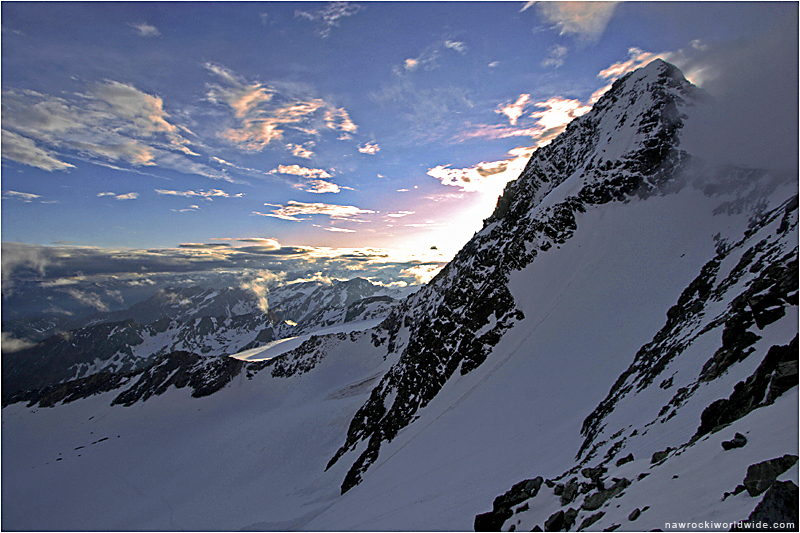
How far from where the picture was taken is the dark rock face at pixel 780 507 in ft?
18.4

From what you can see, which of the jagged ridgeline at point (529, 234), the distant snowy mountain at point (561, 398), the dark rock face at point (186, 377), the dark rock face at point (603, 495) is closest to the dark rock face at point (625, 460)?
the distant snowy mountain at point (561, 398)

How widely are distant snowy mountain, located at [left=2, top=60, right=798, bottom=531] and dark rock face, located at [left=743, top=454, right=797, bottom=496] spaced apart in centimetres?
3

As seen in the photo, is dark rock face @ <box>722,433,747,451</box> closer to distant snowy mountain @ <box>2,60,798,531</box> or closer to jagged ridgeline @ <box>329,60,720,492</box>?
distant snowy mountain @ <box>2,60,798,531</box>

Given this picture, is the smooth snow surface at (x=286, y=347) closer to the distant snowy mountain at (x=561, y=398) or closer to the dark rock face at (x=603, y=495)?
the distant snowy mountain at (x=561, y=398)

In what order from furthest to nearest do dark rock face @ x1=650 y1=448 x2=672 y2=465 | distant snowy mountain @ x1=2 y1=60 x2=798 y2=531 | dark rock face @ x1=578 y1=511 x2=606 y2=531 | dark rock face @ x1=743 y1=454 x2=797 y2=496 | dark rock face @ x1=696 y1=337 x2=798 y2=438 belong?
dark rock face @ x1=650 y1=448 x2=672 y2=465 < distant snowy mountain @ x1=2 y1=60 x2=798 y2=531 < dark rock face @ x1=696 y1=337 x2=798 y2=438 < dark rock face @ x1=578 y1=511 x2=606 y2=531 < dark rock face @ x1=743 y1=454 x2=797 y2=496

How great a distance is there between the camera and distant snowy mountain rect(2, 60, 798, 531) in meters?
9.71

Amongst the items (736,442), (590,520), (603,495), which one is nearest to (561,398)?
(603,495)

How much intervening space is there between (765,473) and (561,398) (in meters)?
A: 20.2

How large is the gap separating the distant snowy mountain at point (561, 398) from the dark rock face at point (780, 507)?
0.10 ft

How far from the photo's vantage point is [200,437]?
281 feet

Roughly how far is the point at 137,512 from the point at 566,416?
75.0 meters

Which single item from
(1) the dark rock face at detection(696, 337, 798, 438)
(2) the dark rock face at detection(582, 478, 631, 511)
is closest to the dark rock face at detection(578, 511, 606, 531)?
(2) the dark rock face at detection(582, 478, 631, 511)

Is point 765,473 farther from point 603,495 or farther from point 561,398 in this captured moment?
point 561,398

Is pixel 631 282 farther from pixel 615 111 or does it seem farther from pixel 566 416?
Answer: pixel 615 111
